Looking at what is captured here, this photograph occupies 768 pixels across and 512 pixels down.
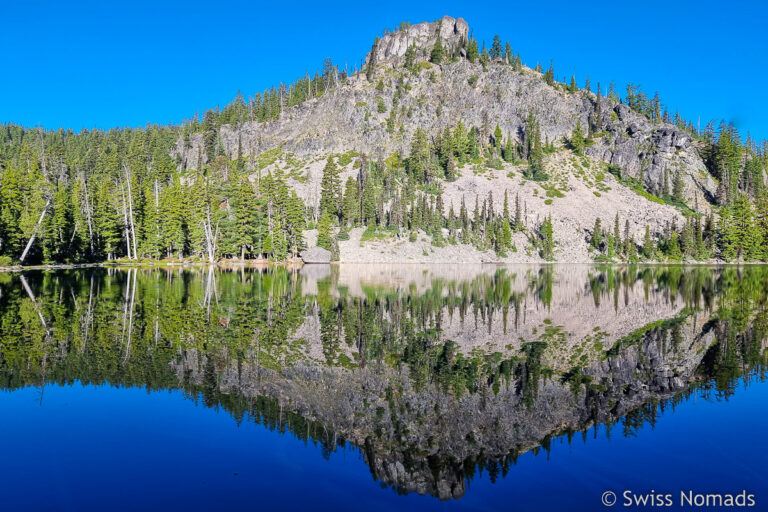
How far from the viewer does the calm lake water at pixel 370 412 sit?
10289 millimetres

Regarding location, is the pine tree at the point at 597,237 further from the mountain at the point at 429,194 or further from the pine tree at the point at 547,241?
the pine tree at the point at 547,241

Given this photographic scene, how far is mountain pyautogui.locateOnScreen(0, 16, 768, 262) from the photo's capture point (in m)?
101

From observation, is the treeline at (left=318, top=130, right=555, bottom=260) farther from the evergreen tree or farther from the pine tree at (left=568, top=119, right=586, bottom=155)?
the pine tree at (left=568, top=119, right=586, bottom=155)

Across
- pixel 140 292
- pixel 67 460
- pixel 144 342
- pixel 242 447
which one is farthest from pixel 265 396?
pixel 140 292

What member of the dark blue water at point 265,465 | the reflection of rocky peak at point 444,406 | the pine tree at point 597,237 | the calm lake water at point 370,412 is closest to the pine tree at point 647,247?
the pine tree at point 597,237

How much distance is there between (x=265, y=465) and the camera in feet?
36.6

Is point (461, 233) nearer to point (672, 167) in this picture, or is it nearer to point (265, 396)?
point (672, 167)

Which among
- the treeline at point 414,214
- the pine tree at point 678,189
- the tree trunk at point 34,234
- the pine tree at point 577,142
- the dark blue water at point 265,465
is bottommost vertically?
the dark blue water at point 265,465

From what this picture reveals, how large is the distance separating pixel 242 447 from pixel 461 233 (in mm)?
127713

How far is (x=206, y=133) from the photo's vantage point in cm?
18825

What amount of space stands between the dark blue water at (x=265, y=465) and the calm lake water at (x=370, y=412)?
0.05m

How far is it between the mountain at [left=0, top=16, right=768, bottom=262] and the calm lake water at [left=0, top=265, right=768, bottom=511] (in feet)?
203

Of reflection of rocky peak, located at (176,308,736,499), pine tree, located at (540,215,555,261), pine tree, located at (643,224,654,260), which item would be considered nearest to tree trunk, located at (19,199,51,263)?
reflection of rocky peak, located at (176,308,736,499)

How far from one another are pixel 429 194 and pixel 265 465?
148 metres
